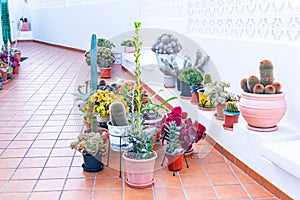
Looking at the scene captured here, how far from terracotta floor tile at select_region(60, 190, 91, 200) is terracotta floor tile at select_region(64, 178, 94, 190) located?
0.19 ft

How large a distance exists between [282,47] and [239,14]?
751 millimetres

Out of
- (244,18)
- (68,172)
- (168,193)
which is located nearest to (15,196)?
(68,172)

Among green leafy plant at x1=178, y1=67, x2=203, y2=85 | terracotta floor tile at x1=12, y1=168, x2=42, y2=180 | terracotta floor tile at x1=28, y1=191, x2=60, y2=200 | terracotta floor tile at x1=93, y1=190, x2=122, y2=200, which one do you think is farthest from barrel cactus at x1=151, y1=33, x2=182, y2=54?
terracotta floor tile at x1=28, y1=191, x2=60, y2=200

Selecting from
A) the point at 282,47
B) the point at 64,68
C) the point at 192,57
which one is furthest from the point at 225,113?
the point at 64,68

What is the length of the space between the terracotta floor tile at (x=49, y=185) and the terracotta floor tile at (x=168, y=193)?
0.68 meters

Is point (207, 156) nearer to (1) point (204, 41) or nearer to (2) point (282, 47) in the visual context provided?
(2) point (282, 47)

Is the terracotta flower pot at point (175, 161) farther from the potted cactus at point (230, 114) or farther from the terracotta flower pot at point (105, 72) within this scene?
the terracotta flower pot at point (105, 72)

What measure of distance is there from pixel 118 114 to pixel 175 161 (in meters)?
0.56

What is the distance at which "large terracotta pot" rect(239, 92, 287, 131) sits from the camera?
8.31 feet

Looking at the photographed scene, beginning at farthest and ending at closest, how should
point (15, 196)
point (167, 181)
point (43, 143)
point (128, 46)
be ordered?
1. point (128, 46)
2. point (43, 143)
3. point (167, 181)
4. point (15, 196)

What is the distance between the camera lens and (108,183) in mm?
2617

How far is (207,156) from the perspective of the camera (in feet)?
10.1

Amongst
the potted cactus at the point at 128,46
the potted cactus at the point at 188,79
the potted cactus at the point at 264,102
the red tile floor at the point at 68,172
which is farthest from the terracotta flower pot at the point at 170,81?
the potted cactus at the point at 128,46

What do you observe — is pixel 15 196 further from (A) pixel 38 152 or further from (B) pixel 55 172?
(A) pixel 38 152
